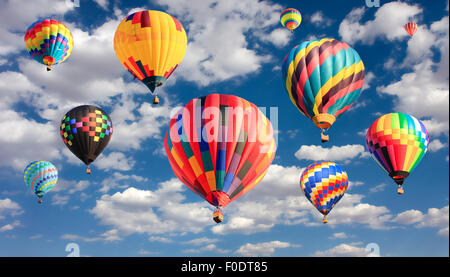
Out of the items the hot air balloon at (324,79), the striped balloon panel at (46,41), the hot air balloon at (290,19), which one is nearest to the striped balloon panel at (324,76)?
the hot air balloon at (324,79)

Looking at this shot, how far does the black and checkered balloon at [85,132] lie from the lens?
2756 cm

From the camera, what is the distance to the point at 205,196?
18703 mm

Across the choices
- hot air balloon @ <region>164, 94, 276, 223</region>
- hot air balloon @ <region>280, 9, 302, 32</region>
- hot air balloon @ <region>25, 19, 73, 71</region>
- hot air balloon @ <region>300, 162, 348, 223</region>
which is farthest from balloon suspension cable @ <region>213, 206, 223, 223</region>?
hot air balloon @ <region>280, 9, 302, 32</region>

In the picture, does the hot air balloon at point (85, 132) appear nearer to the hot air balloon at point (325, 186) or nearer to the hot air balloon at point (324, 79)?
the hot air balloon at point (324, 79)

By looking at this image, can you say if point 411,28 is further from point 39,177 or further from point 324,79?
point 39,177

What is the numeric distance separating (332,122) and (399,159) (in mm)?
5176

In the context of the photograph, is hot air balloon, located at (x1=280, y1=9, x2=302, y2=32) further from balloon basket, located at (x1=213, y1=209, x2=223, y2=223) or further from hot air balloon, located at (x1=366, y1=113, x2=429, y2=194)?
balloon basket, located at (x1=213, y1=209, x2=223, y2=223)

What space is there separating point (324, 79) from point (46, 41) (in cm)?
1932

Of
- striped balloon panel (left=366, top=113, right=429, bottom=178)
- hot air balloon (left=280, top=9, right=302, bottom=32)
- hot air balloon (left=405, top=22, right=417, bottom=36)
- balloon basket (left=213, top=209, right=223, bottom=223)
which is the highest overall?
hot air balloon (left=280, top=9, right=302, bottom=32)

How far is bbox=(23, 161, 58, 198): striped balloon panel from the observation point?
119 feet

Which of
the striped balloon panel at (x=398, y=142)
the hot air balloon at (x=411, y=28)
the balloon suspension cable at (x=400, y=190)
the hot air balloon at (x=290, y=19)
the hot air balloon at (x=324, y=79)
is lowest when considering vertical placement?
the balloon suspension cable at (x=400, y=190)

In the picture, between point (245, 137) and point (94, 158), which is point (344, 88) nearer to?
point (245, 137)

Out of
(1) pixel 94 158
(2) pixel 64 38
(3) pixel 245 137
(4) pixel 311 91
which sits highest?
(2) pixel 64 38

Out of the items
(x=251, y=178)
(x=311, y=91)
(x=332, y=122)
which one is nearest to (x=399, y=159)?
(x=332, y=122)
